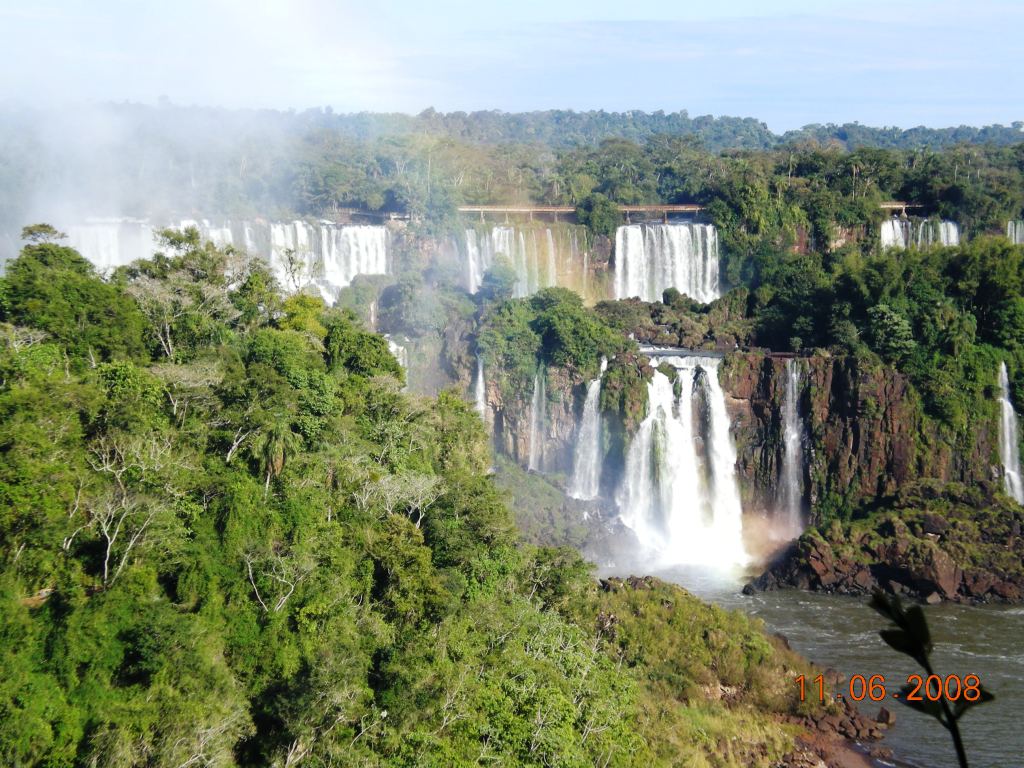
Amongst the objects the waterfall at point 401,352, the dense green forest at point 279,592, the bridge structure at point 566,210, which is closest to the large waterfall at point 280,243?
the waterfall at point 401,352

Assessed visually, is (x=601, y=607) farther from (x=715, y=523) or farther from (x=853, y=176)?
(x=853, y=176)

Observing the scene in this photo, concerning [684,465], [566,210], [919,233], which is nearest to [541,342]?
[684,465]

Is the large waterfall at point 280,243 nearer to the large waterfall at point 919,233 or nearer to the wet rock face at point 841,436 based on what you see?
the wet rock face at point 841,436

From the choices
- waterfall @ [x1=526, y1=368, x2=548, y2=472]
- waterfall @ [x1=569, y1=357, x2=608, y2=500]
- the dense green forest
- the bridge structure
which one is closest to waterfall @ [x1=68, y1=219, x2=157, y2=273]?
the bridge structure

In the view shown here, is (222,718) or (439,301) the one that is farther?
(439,301)

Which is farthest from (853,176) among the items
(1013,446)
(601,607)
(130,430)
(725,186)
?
(130,430)

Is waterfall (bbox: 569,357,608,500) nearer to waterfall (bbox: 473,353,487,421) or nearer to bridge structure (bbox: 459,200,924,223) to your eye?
waterfall (bbox: 473,353,487,421)
